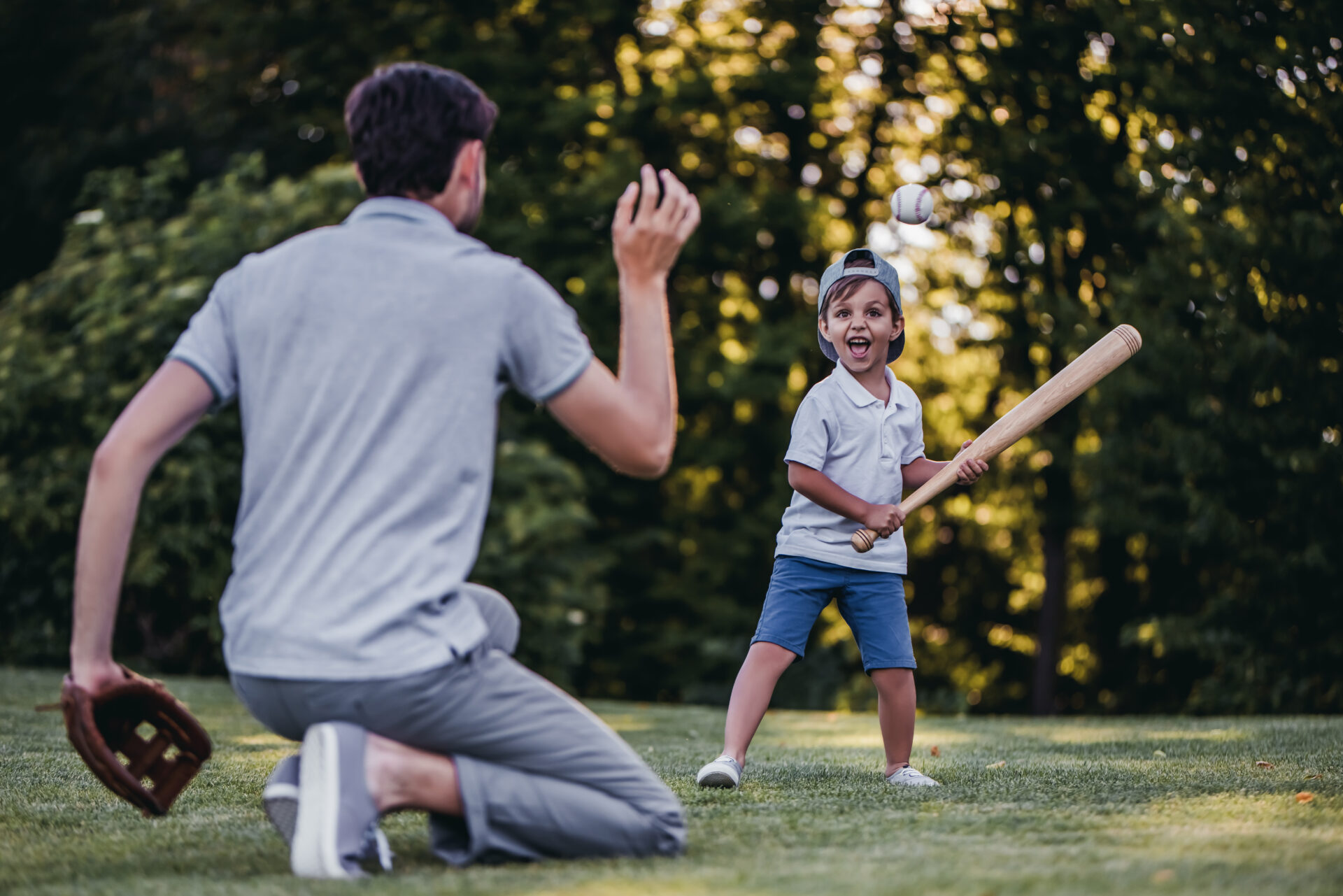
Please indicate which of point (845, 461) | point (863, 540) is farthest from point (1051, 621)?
point (863, 540)

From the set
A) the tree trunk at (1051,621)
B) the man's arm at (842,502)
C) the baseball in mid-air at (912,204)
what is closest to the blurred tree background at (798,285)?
the tree trunk at (1051,621)

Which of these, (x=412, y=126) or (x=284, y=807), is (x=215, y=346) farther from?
(x=284, y=807)

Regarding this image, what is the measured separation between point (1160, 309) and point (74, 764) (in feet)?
31.6

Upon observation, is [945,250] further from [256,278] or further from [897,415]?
[256,278]

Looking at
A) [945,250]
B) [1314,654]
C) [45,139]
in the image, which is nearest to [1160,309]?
[1314,654]

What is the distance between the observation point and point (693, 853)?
261 centimetres

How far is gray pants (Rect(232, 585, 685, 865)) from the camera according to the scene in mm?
2346

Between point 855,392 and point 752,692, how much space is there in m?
0.97

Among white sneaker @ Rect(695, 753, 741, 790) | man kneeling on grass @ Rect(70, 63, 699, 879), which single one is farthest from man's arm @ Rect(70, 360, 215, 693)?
white sneaker @ Rect(695, 753, 741, 790)

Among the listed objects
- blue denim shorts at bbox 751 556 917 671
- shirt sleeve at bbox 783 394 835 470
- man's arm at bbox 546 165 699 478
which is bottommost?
blue denim shorts at bbox 751 556 917 671

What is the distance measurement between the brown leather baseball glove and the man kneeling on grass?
0.05 metres

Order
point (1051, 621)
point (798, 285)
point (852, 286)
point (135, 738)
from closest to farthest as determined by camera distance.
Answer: point (135, 738), point (852, 286), point (1051, 621), point (798, 285)

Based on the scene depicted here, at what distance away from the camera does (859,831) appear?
2865 mm

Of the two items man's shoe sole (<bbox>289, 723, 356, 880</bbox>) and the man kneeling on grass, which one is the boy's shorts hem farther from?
man's shoe sole (<bbox>289, 723, 356, 880</bbox>)
